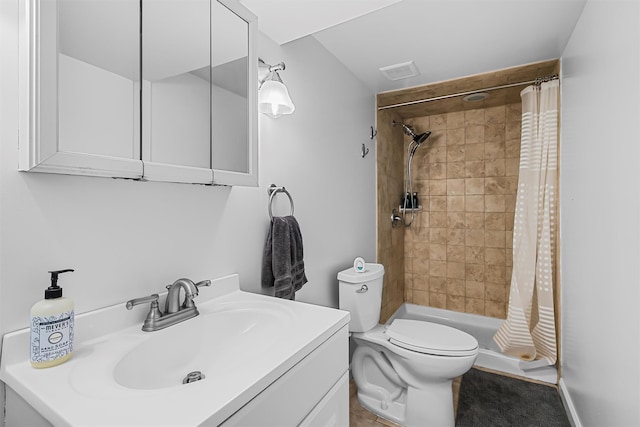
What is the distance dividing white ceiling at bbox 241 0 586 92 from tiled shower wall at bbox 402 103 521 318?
0.83m

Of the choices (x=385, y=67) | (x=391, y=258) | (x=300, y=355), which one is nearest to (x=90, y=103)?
(x=300, y=355)

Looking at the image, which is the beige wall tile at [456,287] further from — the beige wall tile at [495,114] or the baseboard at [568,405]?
the beige wall tile at [495,114]

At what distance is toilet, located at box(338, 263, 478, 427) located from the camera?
1.58 metres

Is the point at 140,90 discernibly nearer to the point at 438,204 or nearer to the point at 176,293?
the point at 176,293

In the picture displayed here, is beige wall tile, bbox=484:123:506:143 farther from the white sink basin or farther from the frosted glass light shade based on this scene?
the white sink basin

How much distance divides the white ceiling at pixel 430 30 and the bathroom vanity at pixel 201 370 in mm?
1108

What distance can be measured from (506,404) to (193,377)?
75.8 inches

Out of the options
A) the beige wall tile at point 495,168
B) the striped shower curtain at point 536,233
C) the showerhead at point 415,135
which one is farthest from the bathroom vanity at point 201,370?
the beige wall tile at point 495,168

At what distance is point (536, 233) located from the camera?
2.14m

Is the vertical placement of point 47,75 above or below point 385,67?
below

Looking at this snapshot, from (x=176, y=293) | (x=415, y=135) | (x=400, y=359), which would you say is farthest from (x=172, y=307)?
(x=415, y=135)

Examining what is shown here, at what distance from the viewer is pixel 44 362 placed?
0.65 metres

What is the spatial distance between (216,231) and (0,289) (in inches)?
23.2

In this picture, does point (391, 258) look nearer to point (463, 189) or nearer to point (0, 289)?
point (463, 189)
